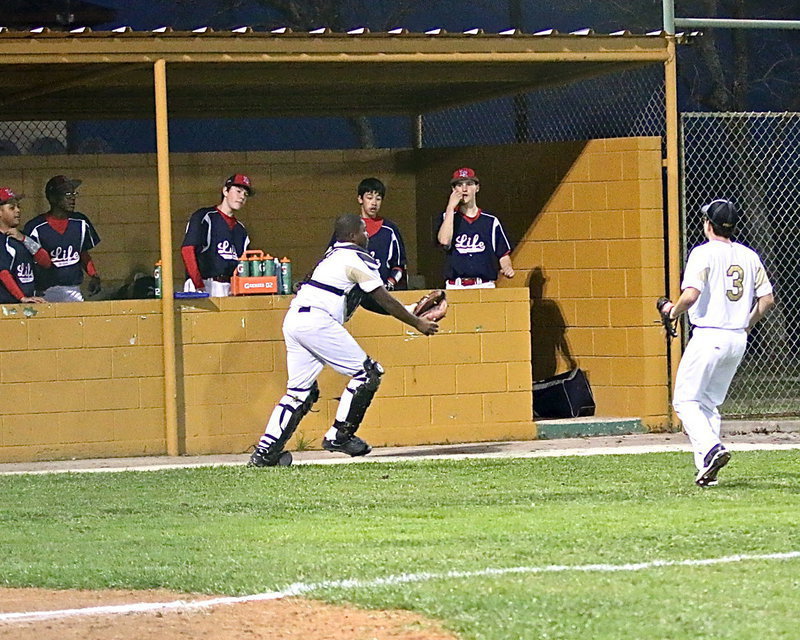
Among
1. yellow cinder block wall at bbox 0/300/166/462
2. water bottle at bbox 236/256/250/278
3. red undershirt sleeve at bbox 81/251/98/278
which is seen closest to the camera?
yellow cinder block wall at bbox 0/300/166/462

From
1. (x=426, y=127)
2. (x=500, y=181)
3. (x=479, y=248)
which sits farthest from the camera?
(x=426, y=127)

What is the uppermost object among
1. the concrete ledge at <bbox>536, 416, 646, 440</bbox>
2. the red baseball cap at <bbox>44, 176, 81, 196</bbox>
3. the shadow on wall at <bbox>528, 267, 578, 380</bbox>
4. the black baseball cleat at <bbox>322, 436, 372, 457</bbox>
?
the red baseball cap at <bbox>44, 176, 81, 196</bbox>

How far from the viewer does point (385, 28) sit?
63.8 feet

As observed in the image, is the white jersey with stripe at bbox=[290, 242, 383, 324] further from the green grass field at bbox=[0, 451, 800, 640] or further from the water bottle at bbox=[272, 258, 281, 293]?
the water bottle at bbox=[272, 258, 281, 293]

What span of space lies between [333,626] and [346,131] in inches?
457

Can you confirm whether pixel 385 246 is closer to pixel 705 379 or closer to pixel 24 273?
pixel 24 273

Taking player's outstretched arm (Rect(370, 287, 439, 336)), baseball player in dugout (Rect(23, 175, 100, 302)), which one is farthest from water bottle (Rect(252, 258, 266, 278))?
player's outstretched arm (Rect(370, 287, 439, 336))

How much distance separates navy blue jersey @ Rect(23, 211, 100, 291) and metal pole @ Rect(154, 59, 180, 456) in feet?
3.89

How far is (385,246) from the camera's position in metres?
13.8

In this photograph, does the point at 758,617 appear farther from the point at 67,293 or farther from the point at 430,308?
the point at 67,293

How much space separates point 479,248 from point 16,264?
12.5 ft

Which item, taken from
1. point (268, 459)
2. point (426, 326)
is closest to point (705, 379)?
point (426, 326)

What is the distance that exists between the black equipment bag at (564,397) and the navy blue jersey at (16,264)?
172 inches

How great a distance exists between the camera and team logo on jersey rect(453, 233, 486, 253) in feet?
45.0
